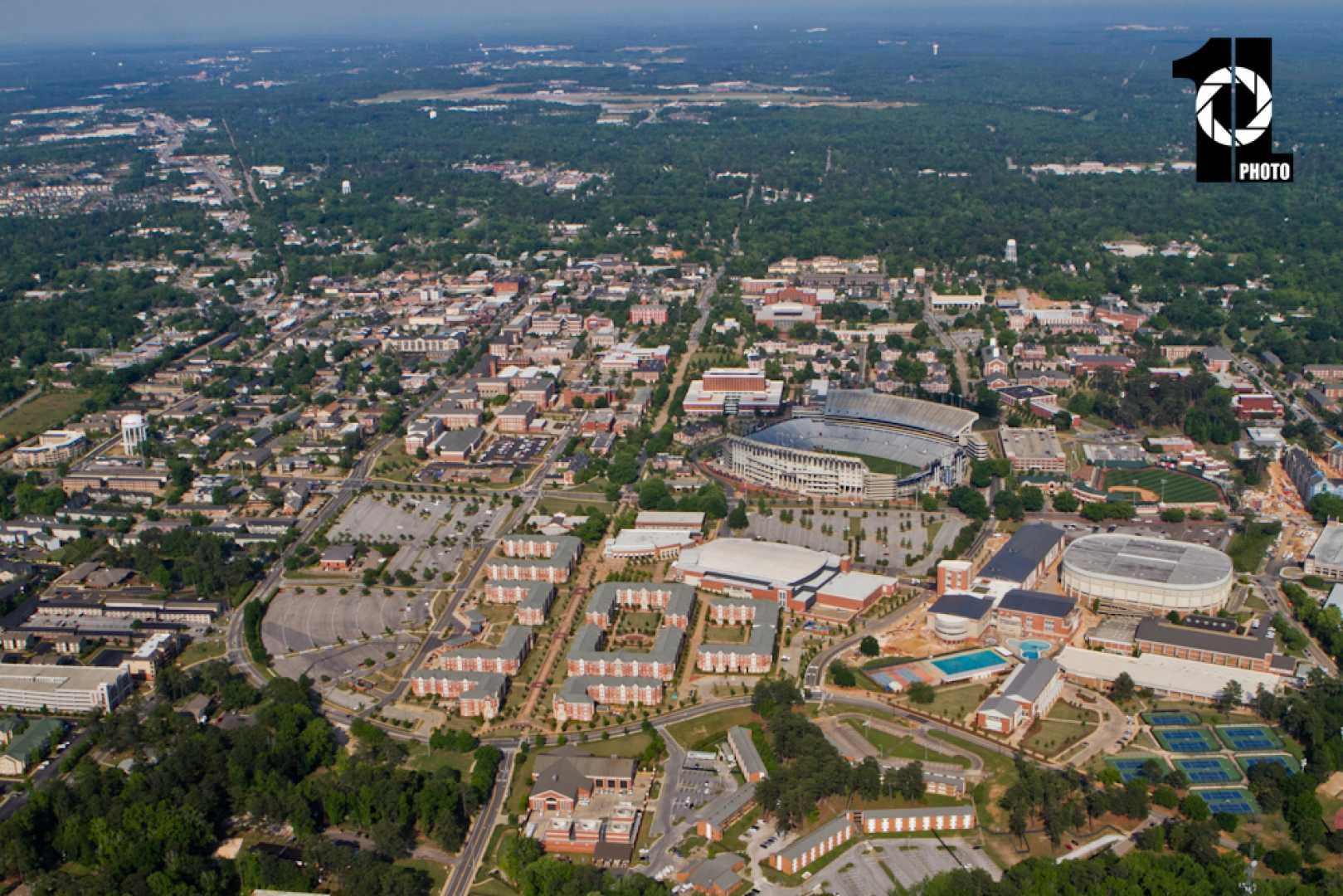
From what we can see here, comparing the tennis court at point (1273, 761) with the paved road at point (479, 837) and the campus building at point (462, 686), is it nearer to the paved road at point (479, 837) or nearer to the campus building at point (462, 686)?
the paved road at point (479, 837)

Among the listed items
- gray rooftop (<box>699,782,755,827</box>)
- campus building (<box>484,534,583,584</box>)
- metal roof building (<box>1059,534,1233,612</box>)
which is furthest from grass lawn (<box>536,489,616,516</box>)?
gray rooftop (<box>699,782,755,827</box>)

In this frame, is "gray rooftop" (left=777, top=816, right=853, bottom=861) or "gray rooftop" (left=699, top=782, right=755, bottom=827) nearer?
"gray rooftop" (left=777, top=816, right=853, bottom=861)

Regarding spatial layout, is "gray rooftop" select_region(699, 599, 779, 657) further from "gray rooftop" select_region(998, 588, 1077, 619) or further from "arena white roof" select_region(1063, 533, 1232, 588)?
"arena white roof" select_region(1063, 533, 1232, 588)

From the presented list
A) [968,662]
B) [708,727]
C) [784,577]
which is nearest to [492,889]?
[708,727]

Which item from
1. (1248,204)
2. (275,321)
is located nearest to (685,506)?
(275,321)

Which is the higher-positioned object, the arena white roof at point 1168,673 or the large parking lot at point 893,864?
the arena white roof at point 1168,673

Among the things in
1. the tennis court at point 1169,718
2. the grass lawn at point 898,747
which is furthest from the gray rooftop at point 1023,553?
the grass lawn at point 898,747

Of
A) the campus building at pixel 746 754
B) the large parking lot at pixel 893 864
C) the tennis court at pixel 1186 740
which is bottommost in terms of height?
the tennis court at pixel 1186 740
